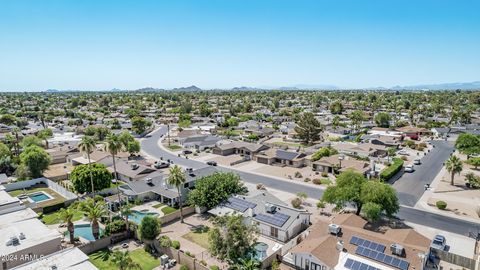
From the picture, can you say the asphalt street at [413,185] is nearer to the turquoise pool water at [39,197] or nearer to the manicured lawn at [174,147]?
the manicured lawn at [174,147]

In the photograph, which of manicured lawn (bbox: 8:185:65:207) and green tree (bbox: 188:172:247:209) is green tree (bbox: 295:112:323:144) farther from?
Result: manicured lawn (bbox: 8:185:65:207)

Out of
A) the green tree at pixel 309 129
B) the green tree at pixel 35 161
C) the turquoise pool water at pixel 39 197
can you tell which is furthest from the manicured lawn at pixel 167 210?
the green tree at pixel 309 129

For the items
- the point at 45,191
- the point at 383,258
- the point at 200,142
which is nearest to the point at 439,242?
the point at 383,258

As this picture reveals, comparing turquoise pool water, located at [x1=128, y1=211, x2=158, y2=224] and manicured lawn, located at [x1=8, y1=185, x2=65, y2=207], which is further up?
manicured lawn, located at [x1=8, y1=185, x2=65, y2=207]

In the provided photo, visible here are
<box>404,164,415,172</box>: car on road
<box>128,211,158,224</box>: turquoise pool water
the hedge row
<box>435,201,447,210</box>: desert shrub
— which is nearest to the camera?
<box>128,211,158,224</box>: turquoise pool water

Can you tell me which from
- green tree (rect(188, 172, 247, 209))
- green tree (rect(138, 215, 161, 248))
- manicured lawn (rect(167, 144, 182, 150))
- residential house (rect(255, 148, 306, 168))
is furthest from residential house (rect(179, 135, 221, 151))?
green tree (rect(138, 215, 161, 248))

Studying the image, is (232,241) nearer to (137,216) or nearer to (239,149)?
(137,216)
